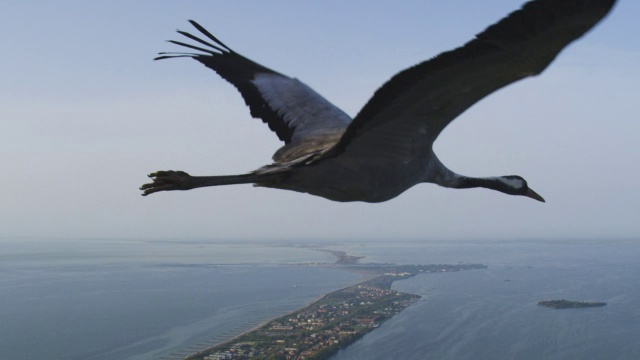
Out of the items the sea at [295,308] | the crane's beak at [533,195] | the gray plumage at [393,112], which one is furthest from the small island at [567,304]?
the gray plumage at [393,112]

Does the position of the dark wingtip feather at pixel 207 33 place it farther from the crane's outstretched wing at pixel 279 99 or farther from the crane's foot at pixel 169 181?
the crane's foot at pixel 169 181

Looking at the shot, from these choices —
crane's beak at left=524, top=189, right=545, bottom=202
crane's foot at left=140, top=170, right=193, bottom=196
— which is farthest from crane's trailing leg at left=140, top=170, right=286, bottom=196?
crane's beak at left=524, top=189, right=545, bottom=202

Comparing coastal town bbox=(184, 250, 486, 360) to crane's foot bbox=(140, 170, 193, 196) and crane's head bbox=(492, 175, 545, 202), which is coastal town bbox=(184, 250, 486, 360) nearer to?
crane's head bbox=(492, 175, 545, 202)

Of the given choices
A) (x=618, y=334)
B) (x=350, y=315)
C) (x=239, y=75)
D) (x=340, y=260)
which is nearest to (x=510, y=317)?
(x=618, y=334)

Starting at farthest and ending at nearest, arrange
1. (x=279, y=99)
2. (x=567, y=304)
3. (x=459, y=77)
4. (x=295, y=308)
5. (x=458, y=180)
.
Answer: (x=295, y=308), (x=567, y=304), (x=279, y=99), (x=458, y=180), (x=459, y=77)

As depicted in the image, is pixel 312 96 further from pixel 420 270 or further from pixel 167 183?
pixel 420 270

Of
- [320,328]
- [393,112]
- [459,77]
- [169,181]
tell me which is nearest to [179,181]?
[169,181]

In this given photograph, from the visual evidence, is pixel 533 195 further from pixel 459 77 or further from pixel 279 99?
pixel 459 77
